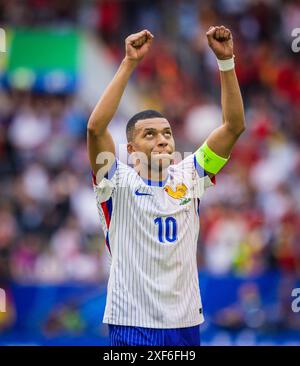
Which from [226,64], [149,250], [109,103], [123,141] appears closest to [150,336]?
[149,250]

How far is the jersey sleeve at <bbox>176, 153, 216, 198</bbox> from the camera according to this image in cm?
698

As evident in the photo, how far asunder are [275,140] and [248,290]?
393 cm

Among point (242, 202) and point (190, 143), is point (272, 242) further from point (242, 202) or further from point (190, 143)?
point (190, 143)

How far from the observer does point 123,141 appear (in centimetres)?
1653

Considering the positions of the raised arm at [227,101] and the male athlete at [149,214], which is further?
the raised arm at [227,101]

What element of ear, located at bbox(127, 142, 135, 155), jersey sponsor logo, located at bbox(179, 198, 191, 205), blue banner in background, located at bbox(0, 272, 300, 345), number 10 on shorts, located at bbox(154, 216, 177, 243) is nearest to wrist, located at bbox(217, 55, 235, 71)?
ear, located at bbox(127, 142, 135, 155)

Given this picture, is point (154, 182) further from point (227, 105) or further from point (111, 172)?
point (227, 105)

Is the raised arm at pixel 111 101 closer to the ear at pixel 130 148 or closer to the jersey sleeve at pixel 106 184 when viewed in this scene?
the jersey sleeve at pixel 106 184

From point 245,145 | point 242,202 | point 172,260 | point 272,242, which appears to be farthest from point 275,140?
point 172,260

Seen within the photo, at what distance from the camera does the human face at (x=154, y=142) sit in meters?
6.79

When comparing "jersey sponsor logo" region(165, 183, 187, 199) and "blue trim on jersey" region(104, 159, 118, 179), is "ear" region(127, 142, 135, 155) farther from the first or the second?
"jersey sponsor logo" region(165, 183, 187, 199)

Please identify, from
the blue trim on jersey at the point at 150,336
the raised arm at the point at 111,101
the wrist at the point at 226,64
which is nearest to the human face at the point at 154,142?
the raised arm at the point at 111,101

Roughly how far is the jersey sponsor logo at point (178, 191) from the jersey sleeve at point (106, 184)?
0.37m

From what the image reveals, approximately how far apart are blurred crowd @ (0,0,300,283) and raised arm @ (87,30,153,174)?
7.85 metres
